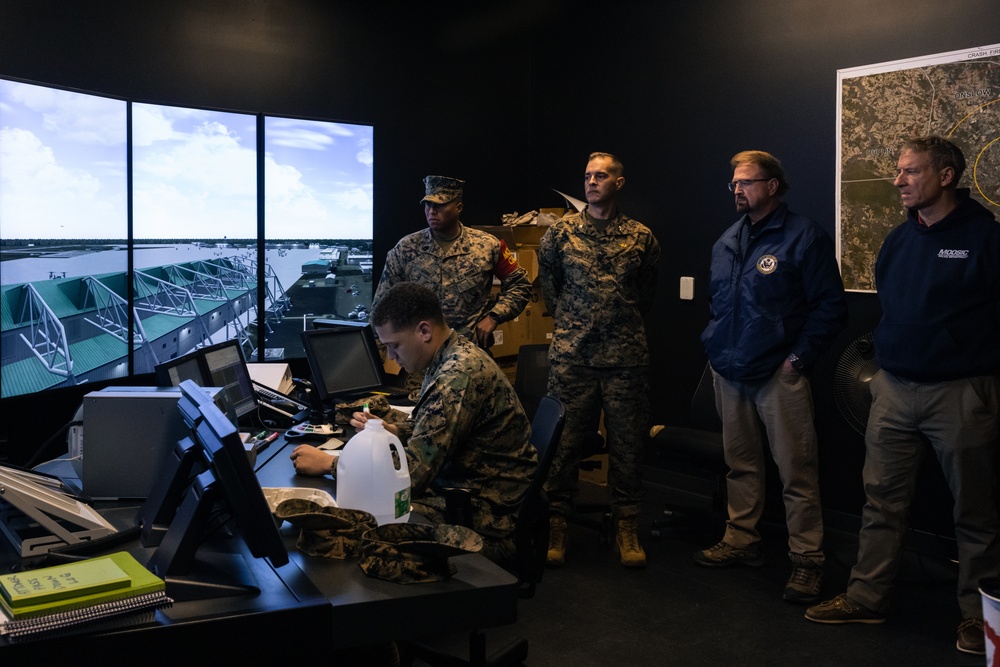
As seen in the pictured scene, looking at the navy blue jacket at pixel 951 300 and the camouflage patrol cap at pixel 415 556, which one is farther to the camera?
the navy blue jacket at pixel 951 300

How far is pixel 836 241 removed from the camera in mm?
3951

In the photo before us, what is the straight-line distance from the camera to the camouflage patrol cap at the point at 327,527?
5.47 ft

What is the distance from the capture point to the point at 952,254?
112 inches

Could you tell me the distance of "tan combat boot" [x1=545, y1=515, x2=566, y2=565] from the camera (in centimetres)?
368

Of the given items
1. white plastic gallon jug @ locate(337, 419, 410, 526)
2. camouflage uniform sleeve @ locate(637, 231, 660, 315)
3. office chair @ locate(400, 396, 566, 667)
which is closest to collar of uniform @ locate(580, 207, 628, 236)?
camouflage uniform sleeve @ locate(637, 231, 660, 315)

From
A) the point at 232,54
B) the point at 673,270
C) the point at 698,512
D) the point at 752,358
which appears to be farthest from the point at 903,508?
the point at 232,54

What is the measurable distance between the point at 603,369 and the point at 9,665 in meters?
2.84

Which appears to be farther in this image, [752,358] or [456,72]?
[456,72]

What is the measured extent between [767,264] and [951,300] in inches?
28.0

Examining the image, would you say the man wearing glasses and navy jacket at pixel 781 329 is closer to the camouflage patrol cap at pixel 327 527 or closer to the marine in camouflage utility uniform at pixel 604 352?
the marine in camouflage utility uniform at pixel 604 352

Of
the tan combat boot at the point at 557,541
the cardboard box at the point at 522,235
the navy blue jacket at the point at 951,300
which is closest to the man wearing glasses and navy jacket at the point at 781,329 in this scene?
the navy blue jacket at the point at 951,300

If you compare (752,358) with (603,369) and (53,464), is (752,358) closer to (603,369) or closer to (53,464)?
(603,369)

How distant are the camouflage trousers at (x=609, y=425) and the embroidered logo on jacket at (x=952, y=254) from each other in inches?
52.3

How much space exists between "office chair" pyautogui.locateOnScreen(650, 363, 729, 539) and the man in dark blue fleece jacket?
0.97 m
